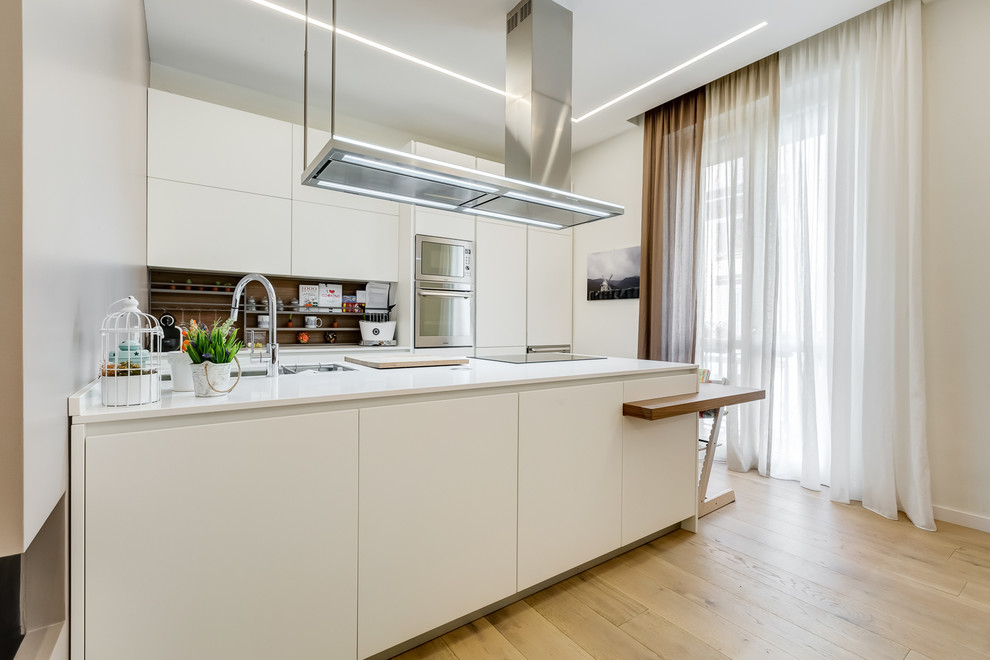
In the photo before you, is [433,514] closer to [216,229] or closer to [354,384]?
[354,384]

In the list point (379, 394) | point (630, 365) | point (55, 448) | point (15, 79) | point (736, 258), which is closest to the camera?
point (15, 79)

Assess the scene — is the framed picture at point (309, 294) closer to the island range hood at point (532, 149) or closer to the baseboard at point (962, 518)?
the island range hood at point (532, 149)

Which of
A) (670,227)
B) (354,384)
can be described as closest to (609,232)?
(670,227)

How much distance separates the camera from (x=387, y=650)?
1444 millimetres

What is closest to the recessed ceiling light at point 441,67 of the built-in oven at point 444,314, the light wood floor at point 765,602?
the built-in oven at point 444,314

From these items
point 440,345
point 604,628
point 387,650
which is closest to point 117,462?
point 387,650

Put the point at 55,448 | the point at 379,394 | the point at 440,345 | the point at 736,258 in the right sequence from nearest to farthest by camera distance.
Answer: the point at 55,448 < the point at 379,394 < the point at 736,258 < the point at 440,345

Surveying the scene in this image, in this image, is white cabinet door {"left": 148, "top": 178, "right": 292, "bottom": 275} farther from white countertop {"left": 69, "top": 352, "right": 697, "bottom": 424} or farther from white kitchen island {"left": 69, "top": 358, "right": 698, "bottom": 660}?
white kitchen island {"left": 69, "top": 358, "right": 698, "bottom": 660}

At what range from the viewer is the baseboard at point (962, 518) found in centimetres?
240

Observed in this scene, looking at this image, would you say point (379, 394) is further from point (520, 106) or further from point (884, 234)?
point (884, 234)

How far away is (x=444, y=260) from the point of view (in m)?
3.92

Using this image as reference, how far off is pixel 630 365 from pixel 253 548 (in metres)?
1.74

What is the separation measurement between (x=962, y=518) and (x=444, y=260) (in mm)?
3668

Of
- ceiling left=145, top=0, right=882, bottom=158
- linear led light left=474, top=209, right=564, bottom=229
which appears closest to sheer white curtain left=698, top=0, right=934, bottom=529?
ceiling left=145, top=0, right=882, bottom=158
